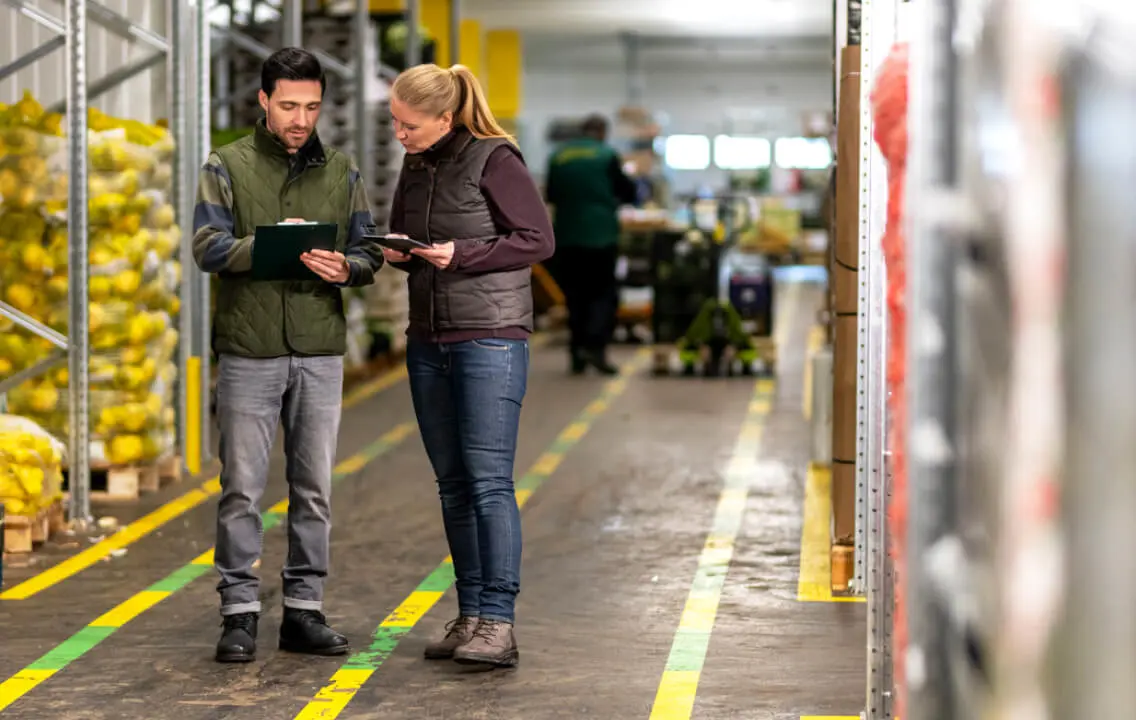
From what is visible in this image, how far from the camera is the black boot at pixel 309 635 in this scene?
618cm

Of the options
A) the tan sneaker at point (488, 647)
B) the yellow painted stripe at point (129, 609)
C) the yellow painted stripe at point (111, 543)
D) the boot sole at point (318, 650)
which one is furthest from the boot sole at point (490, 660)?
the yellow painted stripe at point (111, 543)

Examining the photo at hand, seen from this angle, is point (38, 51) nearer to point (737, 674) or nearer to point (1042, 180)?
point (737, 674)

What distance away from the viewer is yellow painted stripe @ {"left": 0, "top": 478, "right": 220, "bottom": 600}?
23.9 ft

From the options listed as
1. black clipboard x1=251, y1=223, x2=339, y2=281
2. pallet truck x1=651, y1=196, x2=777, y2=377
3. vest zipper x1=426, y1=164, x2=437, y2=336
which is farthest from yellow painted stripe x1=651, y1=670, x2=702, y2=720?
pallet truck x1=651, y1=196, x2=777, y2=377

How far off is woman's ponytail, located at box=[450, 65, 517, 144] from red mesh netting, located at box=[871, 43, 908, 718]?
217cm

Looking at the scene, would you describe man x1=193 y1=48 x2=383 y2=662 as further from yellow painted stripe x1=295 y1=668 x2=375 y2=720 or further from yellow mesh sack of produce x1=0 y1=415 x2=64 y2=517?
yellow mesh sack of produce x1=0 y1=415 x2=64 y2=517

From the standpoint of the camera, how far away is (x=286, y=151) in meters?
6.06

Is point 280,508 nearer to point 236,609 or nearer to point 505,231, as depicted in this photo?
point 236,609

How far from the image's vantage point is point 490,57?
3194 centimetres

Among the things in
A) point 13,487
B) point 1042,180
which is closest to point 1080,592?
point 1042,180

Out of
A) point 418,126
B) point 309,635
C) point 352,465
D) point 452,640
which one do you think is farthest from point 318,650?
point 352,465

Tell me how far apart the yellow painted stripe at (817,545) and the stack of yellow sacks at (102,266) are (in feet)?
11.3

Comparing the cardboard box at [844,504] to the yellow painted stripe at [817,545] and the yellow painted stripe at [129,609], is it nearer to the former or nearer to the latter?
the yellow painted stripe at [817,545]

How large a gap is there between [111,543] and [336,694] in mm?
2847
